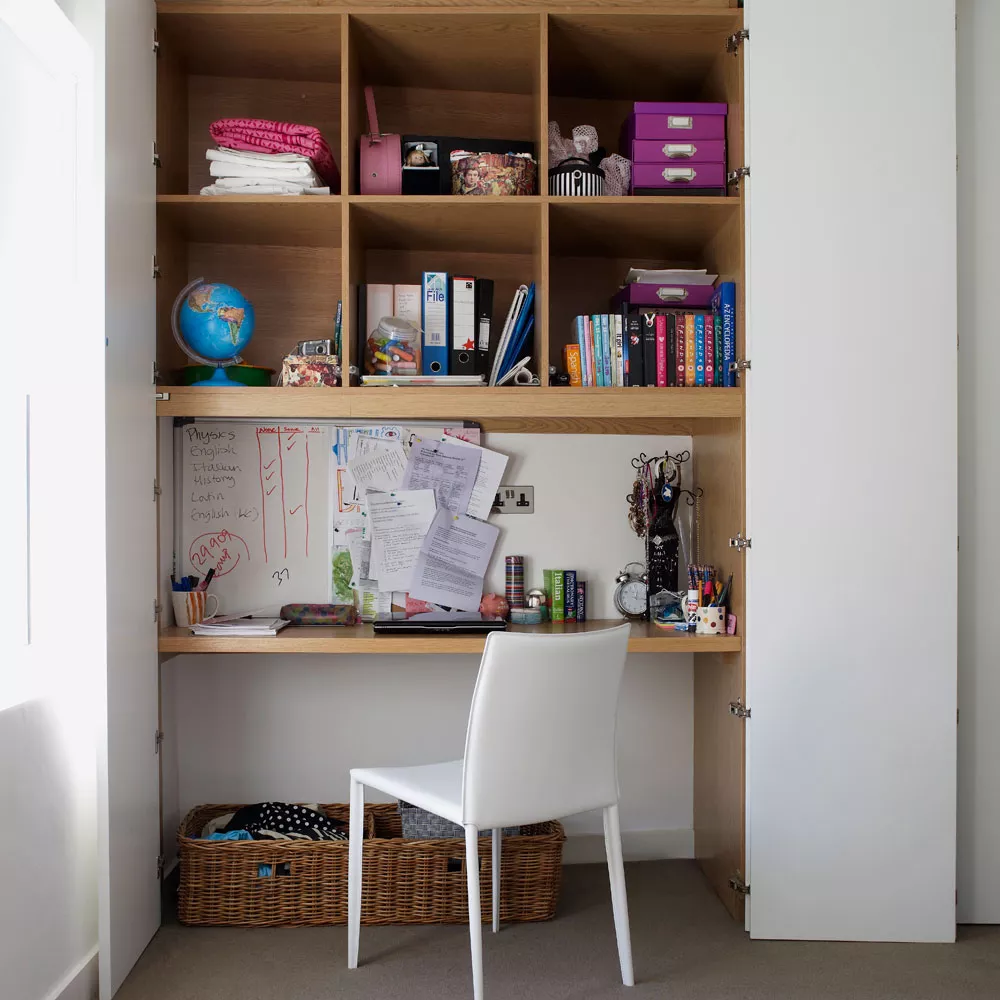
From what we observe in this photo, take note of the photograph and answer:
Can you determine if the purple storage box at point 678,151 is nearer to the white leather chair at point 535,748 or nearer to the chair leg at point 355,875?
the white leather chair at point 535,748

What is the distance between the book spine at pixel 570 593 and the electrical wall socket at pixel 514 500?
23 cm

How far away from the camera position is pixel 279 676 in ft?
9.42

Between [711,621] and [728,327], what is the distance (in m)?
0.77

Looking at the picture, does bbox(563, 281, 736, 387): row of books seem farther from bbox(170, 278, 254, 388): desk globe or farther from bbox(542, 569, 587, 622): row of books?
bbox(170, 278, 254, 388): desk globe

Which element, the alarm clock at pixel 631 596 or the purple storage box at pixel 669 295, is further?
the alarm clock at pixel 631 596

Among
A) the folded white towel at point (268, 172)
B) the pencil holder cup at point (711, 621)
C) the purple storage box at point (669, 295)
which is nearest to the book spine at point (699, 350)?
the purple storage box at point (669, 295)

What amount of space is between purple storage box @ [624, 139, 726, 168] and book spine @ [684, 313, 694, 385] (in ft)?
1.35

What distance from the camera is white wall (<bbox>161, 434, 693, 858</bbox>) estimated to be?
112 inches

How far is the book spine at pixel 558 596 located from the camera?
2.80 m

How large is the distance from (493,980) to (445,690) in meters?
0.89

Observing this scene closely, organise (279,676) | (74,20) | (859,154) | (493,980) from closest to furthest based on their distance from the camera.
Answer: (74,20) < (493,980) < (859,154) < (279,676)

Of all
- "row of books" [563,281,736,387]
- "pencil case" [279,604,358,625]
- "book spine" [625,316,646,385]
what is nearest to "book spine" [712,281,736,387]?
"row of books" [563,281,736,387]

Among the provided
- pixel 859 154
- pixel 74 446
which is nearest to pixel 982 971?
pixel 859 154

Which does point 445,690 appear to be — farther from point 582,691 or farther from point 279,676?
point 582,691
